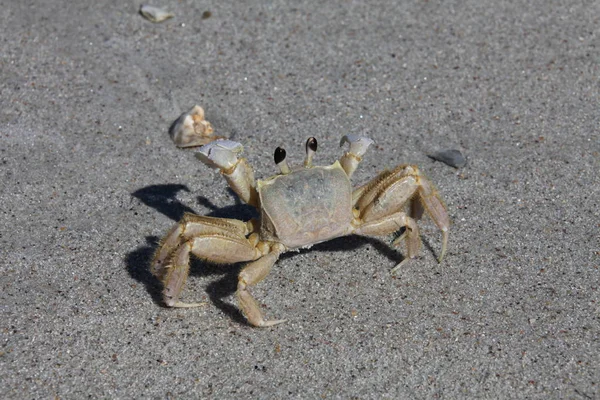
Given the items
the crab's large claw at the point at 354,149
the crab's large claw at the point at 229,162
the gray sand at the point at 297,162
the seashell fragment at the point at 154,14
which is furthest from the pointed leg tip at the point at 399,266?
the seashell fragment at the point at 154,14

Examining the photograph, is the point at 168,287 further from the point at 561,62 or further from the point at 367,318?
the point at 561,62

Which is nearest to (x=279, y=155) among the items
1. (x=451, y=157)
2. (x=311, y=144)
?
(x=311, y=144)

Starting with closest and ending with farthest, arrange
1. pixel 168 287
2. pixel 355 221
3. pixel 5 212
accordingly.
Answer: pixel 168 287, pixel 355 221, pixel 5 212

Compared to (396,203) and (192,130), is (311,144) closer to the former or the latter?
(396,203)

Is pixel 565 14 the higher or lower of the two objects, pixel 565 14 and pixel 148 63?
the higher

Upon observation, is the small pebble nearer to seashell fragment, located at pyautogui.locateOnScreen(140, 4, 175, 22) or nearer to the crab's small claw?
the crab's small claw

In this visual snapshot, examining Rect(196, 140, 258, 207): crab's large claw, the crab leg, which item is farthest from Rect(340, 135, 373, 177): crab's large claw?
Rect(196, 140, 258, 207): crab's large claw

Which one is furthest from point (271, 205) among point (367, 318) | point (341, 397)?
point (341, 397)
